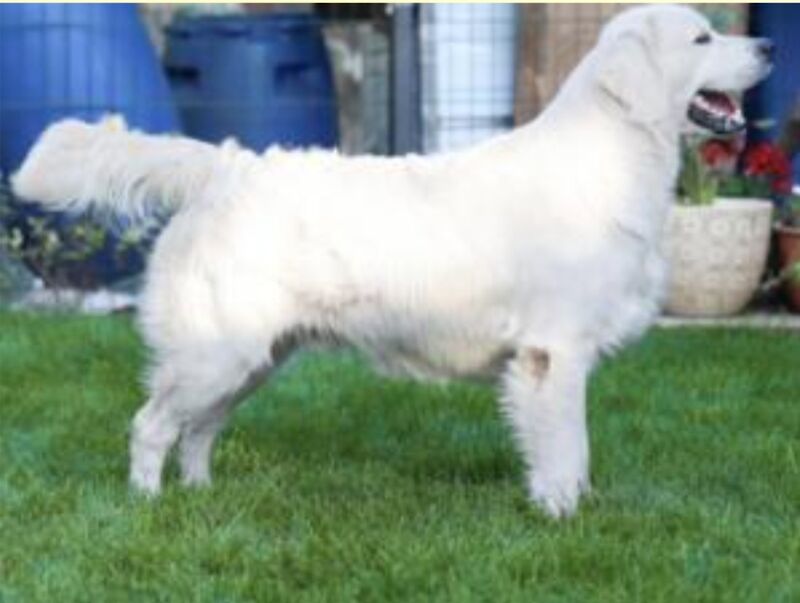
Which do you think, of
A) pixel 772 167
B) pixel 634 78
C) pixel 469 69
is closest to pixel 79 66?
pixel 469 69

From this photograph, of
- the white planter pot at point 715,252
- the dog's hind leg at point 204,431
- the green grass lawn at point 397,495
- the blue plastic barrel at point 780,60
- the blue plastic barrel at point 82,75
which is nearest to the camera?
the green grass lawn at point 397,495

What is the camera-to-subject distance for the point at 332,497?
4820 millimetres

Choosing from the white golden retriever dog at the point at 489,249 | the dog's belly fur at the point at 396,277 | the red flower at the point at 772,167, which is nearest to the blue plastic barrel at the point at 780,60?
the red flower at the point at 772,167

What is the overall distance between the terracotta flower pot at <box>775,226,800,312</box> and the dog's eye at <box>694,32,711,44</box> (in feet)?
11.5

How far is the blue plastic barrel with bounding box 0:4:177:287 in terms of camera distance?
855 centimetres

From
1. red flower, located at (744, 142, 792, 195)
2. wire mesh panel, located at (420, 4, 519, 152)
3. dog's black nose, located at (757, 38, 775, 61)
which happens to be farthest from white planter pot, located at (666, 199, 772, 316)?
dog's black nose, located at (757, 38, 775, 61)

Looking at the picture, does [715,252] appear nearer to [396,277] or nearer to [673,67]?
[673,67]

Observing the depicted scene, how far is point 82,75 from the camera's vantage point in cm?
858

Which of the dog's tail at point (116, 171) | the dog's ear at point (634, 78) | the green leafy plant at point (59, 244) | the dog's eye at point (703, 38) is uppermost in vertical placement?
the dog's eye at point (703, 38)

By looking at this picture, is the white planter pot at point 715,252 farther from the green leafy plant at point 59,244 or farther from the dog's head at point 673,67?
the dog's head at point 673,67

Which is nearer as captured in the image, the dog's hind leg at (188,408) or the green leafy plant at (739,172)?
the dog's hind leg at (188,408)

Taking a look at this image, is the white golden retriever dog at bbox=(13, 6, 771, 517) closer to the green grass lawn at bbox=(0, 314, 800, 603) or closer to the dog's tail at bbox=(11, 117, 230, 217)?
the dog's tail at bbox=(11, 117, 230, 217)

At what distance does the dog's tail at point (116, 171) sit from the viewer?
4840 millimetres

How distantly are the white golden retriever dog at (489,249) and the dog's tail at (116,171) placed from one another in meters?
0.09
